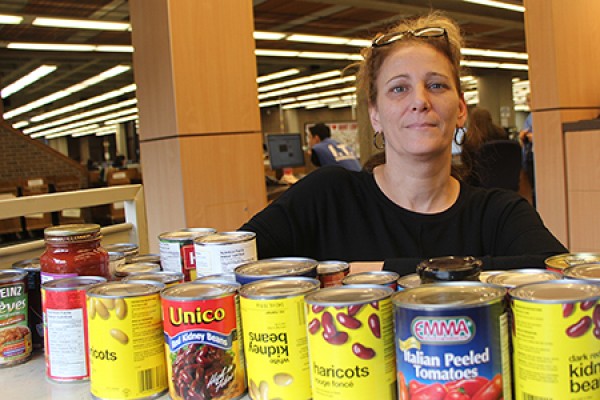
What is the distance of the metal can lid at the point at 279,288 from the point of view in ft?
2.43

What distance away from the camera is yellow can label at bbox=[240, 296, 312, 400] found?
74cm

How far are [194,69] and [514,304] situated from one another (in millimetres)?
2823

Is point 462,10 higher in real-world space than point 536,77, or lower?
higher

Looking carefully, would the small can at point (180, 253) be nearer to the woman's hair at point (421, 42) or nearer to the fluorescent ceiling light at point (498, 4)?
the woman's hair at point (421, 42)

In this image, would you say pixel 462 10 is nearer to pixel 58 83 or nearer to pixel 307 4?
pixel 307 4

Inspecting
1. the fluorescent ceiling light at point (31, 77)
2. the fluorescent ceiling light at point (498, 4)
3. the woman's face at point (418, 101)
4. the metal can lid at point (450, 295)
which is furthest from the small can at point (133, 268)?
the fluorescent ceiling light at point (31, 77)

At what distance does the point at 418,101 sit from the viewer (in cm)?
151

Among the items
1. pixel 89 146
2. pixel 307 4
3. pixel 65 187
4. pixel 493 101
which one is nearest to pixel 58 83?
pixel 65 187

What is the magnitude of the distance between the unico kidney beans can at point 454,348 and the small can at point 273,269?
281 mm

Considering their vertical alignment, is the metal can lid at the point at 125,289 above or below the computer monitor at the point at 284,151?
Result: below

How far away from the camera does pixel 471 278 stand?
2.57 ft

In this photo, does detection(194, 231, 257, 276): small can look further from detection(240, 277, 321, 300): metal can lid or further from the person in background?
the person in background

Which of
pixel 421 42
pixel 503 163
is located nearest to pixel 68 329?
pixel 421 42

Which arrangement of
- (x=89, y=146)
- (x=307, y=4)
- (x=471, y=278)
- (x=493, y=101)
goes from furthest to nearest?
(x=89, y=146) < (x=493, y=101) < (x=307, y=4) < (x=471, y=278)
